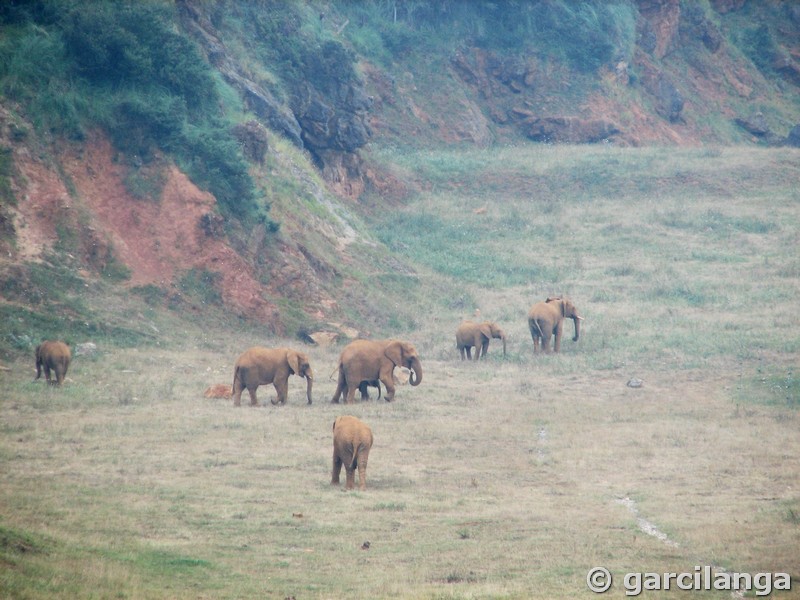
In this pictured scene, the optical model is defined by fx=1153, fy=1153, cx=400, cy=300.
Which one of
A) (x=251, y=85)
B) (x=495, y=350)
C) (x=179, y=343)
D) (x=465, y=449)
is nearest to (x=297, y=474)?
(x=465, y=449)

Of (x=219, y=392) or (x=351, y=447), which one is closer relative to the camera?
(x=351, y=447)

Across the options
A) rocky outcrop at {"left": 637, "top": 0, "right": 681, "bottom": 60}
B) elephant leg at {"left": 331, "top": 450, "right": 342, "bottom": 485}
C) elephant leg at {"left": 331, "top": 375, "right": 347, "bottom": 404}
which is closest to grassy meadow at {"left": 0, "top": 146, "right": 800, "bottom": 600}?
elephant leg at {"left": 331, "top": 375, "right": 347, "bottom": 404}

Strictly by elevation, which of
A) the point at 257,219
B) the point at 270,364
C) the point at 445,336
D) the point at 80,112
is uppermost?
the point at 80,112

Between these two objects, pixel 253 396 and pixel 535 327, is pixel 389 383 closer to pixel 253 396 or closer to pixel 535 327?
pixel 253 396

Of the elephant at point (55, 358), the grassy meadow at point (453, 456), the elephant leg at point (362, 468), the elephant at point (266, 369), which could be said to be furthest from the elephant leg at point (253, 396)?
the elephant leg at point (362, 468)

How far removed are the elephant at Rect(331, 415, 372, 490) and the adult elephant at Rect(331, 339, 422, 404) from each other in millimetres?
8128

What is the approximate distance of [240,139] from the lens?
137 feet

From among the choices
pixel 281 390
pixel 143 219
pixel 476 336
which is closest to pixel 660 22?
pixel 476 336

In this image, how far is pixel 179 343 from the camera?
32.6 meters

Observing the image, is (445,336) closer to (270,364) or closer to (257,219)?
(257,219)

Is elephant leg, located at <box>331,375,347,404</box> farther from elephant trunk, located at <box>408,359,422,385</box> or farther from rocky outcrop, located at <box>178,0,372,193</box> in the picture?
rocky outcrop, located at <box>178,0,372,193</box>

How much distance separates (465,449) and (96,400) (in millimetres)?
8336

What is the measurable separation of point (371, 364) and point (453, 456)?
5649mm

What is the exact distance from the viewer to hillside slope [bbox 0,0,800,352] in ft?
113
